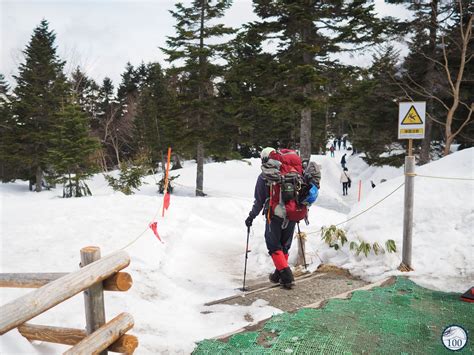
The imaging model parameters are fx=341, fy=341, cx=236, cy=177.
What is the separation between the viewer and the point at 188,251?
8.99 m

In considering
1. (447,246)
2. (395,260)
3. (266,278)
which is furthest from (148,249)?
(447,246)

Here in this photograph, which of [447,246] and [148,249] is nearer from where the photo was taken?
[447,246]

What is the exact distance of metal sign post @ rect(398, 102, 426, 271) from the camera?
5809 mm

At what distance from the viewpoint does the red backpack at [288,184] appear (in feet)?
17.4

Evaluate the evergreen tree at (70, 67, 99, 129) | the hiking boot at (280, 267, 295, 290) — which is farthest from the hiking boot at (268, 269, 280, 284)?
the evergreen tree at (70, 67, 99, 129)

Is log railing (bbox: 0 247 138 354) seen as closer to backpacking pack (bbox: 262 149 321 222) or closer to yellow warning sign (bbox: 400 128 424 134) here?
backpacking pack (bbox: 262 149 321 222)

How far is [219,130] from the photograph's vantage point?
21469mm

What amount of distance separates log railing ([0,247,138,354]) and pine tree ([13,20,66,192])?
27424 millimetres

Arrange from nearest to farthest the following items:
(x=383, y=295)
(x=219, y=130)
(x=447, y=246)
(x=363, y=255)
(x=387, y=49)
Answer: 1. (x=383, y=295)
2. (x=447, y=246)
3. (x=363, y=255)
4. (x=387, y=49)
5. (x=219, y=130)

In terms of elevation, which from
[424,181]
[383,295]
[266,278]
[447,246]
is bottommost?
[266,278]

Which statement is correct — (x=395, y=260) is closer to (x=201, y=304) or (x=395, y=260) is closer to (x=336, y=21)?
(x=201, y=304)

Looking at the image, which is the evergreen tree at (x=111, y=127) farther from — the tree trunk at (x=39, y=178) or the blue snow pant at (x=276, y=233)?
the blue snow pant at (x=276, y=233)

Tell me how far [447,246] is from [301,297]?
108 inches

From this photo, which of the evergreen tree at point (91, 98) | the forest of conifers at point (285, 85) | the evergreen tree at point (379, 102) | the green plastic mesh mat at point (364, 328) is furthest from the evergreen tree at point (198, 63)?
the evergreen tree at point (91, 98)
